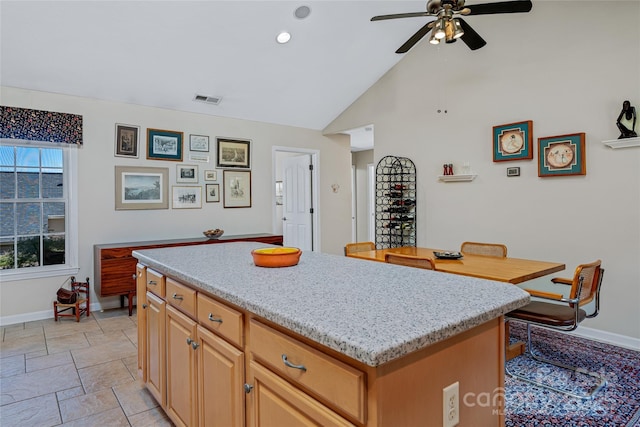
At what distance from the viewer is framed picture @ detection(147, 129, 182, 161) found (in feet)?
14.8

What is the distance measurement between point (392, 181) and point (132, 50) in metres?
3.40

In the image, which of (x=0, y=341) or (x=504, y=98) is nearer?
(x=0, y=341)

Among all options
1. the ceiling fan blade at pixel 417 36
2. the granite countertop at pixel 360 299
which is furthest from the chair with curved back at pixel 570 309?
the ceiling fan blade at pixel 417 36

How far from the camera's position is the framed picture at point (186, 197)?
4699 mm

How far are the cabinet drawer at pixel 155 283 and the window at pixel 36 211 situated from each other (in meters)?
2.62

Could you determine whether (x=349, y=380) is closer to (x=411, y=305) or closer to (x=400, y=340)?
(x=400, y=340)

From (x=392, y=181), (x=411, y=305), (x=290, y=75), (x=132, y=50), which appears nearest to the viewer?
(x=411, y=305)

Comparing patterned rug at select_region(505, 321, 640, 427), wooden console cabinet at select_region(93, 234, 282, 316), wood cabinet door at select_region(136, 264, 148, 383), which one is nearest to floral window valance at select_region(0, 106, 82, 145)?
wooden console cabinet at select_region(93, 234, 282, 316)

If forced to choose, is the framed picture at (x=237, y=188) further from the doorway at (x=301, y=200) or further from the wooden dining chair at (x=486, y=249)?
the wooden dining chair at (x=486, y=249)

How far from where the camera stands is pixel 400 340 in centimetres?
79

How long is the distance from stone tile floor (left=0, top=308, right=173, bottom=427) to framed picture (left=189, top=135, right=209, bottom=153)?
2.29 metres

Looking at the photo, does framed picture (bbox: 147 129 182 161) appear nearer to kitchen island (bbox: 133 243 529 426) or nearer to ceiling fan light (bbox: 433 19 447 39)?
kitchen island (bbox: 133 243 529 426)

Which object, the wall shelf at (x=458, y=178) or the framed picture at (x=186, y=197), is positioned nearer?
the wall shelf at (x=458, y=178)

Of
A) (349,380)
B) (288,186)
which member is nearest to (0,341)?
(349,380)
